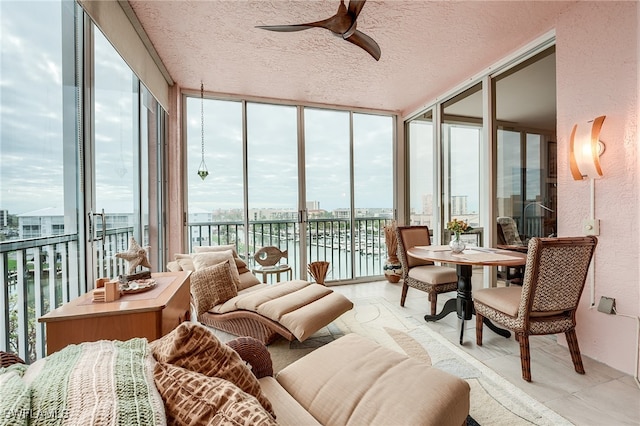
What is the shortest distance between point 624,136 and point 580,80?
0.55 meters

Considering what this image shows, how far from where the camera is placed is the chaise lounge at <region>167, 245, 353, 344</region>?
6.92 feet

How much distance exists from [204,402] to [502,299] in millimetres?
2123

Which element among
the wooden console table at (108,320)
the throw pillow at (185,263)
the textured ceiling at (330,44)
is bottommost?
the wooden console table at (108,320)

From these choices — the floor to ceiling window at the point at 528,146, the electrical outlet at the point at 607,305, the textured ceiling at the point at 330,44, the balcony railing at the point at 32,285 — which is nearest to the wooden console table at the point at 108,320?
the balcony railing at the point at 32,285

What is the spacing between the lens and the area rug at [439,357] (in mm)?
1555

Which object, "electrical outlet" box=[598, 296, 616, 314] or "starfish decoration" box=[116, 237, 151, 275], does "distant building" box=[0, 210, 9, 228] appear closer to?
"starfish decoration" box=[116, 237, 151, 275]

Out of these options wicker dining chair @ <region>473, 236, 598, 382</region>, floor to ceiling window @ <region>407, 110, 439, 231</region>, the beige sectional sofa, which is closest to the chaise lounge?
the beige sectional sofa

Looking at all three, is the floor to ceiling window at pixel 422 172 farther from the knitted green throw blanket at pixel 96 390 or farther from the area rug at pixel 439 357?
the knitted green throw blanket at pixel 96 390

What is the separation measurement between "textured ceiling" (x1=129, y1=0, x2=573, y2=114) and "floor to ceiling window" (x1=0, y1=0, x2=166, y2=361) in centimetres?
71

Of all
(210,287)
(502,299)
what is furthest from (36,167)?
(502,299)

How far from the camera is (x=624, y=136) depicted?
1.96 m

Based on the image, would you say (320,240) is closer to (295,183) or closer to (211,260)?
(295,183)

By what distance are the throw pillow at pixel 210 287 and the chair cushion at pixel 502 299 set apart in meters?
2.02

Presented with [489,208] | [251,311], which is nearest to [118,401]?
[251,311]
